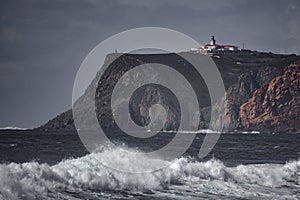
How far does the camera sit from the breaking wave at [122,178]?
20.9 meters

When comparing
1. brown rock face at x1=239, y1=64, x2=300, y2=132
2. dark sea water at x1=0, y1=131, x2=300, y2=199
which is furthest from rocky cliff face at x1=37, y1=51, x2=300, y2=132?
dark sea water at x1=0, y1=131, x2=300, y2=199

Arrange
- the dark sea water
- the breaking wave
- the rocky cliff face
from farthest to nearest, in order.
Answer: the rocky cliff face
the dark sea water
the breaking wave

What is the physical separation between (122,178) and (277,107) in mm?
133122

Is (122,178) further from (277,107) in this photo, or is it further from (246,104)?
(246,104)

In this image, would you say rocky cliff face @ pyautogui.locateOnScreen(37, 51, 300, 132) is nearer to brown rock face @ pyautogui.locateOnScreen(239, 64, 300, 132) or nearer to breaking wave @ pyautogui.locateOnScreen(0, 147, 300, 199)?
brown rock face @ pyautogui.locateOnScreen(239, 64, 300, 132)

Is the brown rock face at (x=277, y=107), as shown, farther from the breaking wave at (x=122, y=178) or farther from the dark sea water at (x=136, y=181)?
the dark sea water at (x=136, y=181)

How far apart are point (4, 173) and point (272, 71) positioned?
17142 centimetres

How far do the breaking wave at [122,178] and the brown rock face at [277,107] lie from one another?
11634 cm

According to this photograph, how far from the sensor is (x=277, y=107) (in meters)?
153

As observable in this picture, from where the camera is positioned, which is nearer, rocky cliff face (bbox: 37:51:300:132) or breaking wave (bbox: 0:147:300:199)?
breaking wave (bbox: 0:147:300:199)

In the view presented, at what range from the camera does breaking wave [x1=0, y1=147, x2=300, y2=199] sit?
20948 mm

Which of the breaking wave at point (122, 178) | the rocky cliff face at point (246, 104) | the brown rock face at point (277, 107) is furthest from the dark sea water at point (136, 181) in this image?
the rocky cliff face at point (246, 104)

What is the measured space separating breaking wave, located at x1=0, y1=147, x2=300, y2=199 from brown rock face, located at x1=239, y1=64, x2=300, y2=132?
116 meters

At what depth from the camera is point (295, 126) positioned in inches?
5753
